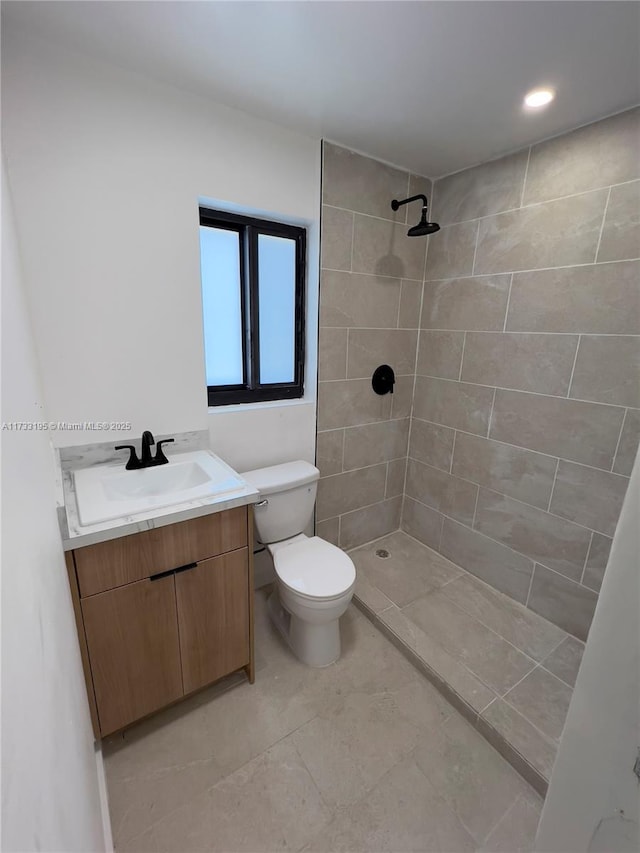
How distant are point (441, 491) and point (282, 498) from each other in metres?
1.09

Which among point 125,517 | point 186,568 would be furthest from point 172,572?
point 125,517

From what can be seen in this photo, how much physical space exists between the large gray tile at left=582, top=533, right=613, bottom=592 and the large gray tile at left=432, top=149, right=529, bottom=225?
160 centimetres

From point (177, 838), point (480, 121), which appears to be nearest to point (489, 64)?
point (480, 121)

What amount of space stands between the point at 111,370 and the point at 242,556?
89 centimetres

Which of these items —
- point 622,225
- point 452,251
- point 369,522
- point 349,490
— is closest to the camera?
point 622,225

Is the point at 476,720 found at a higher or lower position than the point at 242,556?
lower

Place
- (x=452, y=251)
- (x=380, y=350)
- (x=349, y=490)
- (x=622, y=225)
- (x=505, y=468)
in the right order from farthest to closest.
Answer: (x=349, y=490) → (x=380, y=350) → (x=452, y=251) → (x=505, y=468) → (x=622, y=225)

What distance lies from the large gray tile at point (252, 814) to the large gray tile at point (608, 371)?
1828 millimetres

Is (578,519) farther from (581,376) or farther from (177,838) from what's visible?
(177,838)

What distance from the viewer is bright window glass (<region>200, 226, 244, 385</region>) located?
5.53 feet

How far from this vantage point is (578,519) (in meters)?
1.66

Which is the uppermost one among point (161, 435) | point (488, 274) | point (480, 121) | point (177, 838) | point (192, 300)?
point (480, 121)

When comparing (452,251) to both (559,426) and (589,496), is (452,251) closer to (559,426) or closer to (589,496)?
(559,426)

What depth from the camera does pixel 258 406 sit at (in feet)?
6.07
